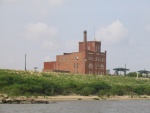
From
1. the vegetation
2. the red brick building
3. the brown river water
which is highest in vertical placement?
the red brick building

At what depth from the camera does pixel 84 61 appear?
424ft

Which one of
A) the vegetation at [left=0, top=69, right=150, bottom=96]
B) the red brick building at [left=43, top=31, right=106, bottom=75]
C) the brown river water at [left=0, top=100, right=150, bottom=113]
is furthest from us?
the red brick building at [left=43, top=31, right=106, bottom=75]

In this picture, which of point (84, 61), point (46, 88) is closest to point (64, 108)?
point (46, 88)

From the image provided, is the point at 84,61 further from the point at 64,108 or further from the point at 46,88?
the point at 64,108

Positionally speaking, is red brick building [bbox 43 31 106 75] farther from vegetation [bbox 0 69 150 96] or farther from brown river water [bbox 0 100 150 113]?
brown river water [bbox 0 100 150 113]

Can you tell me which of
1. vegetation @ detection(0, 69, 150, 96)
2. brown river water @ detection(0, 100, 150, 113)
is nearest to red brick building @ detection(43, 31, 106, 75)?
vegetation @ detection(0, 69, 150, 96)

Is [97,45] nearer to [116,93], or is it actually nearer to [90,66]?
[90,66]

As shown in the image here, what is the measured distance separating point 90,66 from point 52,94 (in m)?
58.1

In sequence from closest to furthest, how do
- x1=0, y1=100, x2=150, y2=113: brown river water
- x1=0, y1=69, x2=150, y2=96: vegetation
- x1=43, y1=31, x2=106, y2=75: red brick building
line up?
x1=0, y1=100, x2=150, y2=113: brown river water
x1=0, y1=69, x2=150, y2=96: vegetation
x1=43, y1=31, x2=106, y2=75: red brick building

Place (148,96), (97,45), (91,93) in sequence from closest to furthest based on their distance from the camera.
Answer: (91,93) < (148,96) < (97,45)

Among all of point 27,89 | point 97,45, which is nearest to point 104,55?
point 97,45

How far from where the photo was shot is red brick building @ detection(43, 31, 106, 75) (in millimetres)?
130375

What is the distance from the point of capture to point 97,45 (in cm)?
14150

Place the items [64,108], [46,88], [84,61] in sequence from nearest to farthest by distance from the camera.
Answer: [64,108] < [46,88] < [84,61]
